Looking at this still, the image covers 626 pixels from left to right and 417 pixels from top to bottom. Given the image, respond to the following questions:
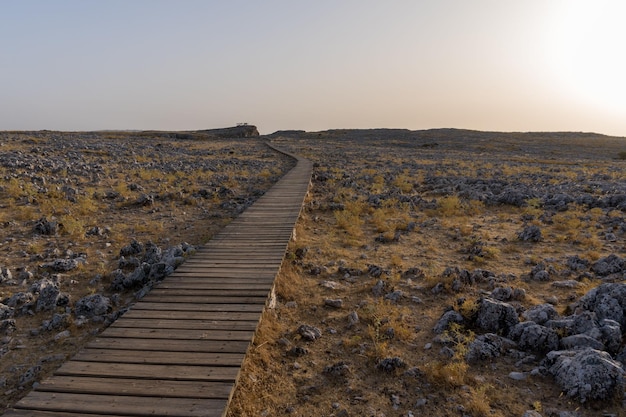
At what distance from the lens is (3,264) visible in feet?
26.2

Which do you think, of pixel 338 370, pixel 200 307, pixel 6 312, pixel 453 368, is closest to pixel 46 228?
pixel 6 312

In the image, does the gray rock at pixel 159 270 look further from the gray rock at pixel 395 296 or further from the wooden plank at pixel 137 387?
the gray rock at pixel 395 296

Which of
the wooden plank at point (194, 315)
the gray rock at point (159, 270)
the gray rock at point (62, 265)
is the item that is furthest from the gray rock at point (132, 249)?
the wooden plank at point (194, 315)

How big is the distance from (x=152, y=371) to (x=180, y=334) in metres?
0.76

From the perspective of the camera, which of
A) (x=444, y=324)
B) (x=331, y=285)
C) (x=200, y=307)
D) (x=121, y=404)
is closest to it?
(x=121, y=404)

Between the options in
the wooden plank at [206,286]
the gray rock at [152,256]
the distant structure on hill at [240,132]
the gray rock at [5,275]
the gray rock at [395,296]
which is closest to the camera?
the wooden plank at [206,286]

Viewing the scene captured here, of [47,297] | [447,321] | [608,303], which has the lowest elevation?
[447,321]

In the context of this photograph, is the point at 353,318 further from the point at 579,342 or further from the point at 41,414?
the point at 41,414

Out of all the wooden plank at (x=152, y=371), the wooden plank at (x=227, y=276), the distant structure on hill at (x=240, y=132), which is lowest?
the wooden plank at (x=152, y=371)

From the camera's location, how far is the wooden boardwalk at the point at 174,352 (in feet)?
11.8

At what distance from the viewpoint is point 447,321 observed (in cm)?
596

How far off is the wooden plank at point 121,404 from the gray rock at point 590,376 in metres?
3.87

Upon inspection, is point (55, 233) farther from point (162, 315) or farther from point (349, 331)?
point (349, 331)

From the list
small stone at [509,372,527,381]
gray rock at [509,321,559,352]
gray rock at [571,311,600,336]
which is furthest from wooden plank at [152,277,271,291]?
gray rock at [571,311,600,336]
